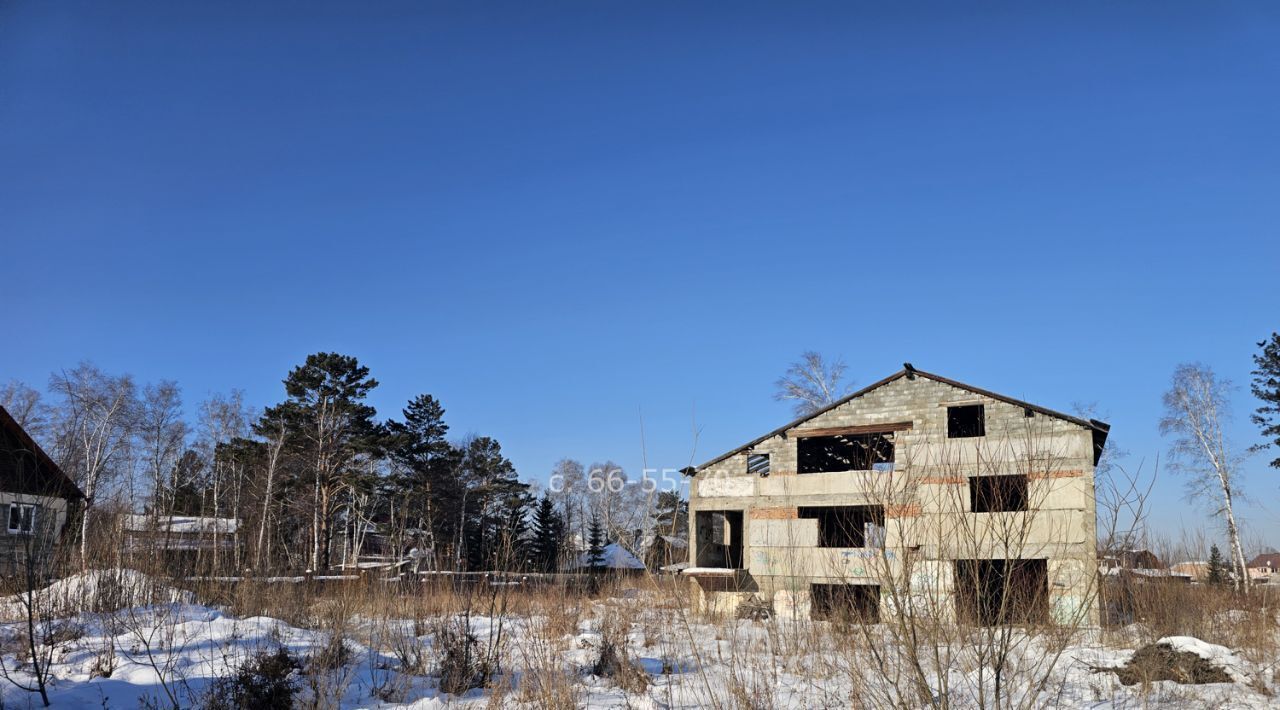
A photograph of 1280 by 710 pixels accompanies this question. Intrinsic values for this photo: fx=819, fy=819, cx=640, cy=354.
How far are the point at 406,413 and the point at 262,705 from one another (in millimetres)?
35191

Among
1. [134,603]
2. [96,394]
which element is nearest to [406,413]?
[96,394]

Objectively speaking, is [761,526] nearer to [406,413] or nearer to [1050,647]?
[1050,647]

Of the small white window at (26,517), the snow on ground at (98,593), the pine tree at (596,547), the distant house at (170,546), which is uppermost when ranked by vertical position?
the small white window at (26,517)

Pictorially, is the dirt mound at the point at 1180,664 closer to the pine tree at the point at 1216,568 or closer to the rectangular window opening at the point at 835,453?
the rectangular window opening at the point at 835,453

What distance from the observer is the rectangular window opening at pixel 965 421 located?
69.1 ft

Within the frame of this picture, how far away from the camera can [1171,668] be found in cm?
975

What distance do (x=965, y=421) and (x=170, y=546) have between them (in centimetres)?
1904

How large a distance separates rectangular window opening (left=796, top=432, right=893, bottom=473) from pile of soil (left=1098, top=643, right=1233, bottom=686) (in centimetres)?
1096

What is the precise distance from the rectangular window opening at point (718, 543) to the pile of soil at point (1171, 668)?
571 inches

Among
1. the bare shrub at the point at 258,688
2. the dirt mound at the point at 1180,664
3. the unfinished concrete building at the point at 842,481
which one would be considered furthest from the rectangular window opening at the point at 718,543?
the bare shrub at the point at 258,688

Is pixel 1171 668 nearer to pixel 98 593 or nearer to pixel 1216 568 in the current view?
pixel 98 593

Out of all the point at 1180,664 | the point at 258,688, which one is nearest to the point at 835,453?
the point at 1180,664

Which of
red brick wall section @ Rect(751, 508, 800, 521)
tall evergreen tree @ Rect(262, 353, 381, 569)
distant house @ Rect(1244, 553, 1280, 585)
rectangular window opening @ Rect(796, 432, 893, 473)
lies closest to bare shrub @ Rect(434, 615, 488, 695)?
red brick wall section @ Rect(751, 508, 800, 521)

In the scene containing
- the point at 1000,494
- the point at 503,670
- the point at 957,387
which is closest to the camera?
the point at 1000,494
